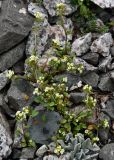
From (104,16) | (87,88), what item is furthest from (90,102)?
(104,16)

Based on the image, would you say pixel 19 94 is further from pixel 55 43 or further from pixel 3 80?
pixel 55 43

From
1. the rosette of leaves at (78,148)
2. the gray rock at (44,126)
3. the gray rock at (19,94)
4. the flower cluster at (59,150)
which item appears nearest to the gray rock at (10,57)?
the gray rock at (19,94)

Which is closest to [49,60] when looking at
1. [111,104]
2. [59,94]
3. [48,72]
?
[48,72]

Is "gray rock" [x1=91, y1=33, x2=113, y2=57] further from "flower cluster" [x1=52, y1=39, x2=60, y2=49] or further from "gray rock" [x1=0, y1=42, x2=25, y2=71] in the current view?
"gray rock" [x1=0, y1=42, x2=25, y2=71]

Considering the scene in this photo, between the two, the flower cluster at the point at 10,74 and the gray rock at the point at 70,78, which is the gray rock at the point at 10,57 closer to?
the flower cluster at the point at 10,74

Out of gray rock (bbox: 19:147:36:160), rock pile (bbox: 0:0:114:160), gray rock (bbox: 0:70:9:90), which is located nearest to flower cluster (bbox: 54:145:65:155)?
rock pile (bbox: 0:0:114:160)
